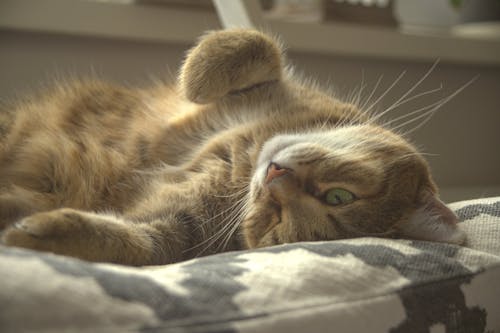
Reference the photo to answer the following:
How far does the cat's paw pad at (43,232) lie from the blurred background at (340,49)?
80cm

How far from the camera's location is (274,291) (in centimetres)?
67

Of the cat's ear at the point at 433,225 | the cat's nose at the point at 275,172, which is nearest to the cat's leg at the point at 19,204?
the cat's nose at the point at 275,172

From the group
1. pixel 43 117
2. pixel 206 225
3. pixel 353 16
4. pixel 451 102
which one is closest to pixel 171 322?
pixel 206 225

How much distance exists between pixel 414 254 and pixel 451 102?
2.06 metres

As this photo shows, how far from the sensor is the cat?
3.45ft

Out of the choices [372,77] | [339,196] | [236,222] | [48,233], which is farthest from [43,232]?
[372,77]

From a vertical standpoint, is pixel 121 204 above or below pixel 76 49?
below

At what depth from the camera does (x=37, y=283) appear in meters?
0.55

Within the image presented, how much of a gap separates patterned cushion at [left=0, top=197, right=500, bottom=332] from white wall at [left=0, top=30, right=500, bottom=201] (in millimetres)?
1127

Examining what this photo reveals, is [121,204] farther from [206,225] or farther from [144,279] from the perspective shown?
[144,279]

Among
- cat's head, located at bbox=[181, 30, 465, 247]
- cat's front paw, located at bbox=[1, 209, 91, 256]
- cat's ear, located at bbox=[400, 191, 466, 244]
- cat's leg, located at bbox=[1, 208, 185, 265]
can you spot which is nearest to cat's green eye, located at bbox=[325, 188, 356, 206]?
cat's head, located at bbox=[181, 30, 465, 247]

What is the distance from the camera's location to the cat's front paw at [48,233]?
0.79 metres

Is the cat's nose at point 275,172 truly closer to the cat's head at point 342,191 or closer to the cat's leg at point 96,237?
the cat's head at point 342,191

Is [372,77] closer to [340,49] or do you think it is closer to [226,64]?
[340,49]
